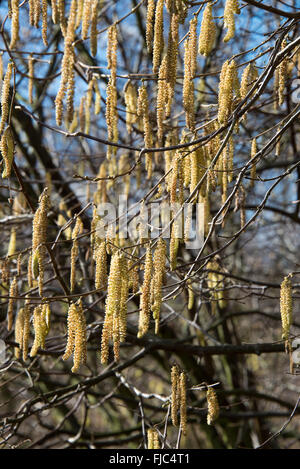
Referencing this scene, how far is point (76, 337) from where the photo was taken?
6.79 feet

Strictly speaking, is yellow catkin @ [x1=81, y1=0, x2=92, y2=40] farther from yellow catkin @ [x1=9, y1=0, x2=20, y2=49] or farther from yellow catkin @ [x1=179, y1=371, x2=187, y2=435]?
yellow catkin @ [x1=179, y1=371, x2=187, y2=435]

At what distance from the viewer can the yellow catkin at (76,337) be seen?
2.03 metres

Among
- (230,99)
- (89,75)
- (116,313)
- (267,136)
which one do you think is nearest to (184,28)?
(267,136)

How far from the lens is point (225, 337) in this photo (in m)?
5.98

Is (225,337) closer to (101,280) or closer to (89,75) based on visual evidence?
(89,75)

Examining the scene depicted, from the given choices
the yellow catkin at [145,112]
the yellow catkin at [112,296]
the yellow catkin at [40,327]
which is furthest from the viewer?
the yellow catkin at [145,112]

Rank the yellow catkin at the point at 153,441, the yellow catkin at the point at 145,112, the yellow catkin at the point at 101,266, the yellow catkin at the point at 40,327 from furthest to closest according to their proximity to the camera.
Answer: the yellow catkin at the point at 153,441
the yellow catkin at the point at 145,112
the yellow catkin at the point at 40,327
the yellow catkin at the point at 101,266

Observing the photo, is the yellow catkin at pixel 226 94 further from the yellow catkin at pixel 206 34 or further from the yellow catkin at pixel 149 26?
the yellow catkin at pixel 149 26


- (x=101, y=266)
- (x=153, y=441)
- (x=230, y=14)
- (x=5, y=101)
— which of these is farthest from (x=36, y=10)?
(x=153, y=441)

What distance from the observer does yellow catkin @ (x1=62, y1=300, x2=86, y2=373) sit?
203 centimetres

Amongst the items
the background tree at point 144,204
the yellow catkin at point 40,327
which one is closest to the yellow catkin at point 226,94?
the background tree at point 144,204

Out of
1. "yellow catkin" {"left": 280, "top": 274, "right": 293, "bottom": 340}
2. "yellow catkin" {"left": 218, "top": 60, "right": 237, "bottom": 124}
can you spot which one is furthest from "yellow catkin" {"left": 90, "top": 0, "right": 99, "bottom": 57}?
"yellow catkin" {"left": 280, "top": 274, "right": 293, "bottom": 340}

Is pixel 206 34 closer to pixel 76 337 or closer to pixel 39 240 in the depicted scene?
pixel 39 240
